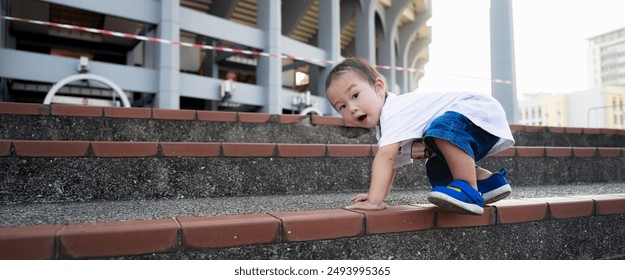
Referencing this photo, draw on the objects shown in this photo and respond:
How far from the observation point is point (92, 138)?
2.28 meters

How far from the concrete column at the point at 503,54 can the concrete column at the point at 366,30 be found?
28.9 feet

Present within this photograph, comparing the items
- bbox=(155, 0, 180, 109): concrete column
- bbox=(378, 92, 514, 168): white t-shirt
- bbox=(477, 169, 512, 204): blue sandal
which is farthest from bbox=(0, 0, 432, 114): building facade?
bbox=(477, 169, 512, 204): blue sandal

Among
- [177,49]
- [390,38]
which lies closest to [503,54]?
[177,49]

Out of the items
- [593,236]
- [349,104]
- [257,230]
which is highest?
[349,104]

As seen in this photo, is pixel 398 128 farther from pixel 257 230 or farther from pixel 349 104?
pixel 257 230

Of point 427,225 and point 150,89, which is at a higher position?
point 150,89

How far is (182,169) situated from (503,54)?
162 inches

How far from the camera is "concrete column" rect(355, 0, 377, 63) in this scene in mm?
13492

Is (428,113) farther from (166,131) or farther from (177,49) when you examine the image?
(177,49)

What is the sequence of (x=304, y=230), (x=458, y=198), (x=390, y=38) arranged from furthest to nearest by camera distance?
(x=390, y=38), (x=458, y=198), (x=304, y=230)

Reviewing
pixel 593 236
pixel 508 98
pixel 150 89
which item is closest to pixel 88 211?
pixel 593 236

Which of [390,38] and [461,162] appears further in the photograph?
[390,38]

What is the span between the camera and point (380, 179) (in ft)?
4.56
